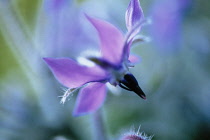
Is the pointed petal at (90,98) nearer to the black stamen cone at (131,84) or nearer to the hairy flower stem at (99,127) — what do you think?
the black stamen cone at (131,84)

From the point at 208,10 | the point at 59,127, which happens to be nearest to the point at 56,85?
the point at 59,127

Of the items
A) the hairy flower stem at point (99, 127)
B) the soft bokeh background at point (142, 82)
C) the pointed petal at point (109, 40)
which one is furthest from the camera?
the soft bokeh background at point (142, 82)

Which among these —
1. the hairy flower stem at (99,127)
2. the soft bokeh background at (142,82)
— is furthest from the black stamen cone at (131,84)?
the soft bokeh background at (142,82)

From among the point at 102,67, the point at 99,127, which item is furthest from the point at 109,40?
the point at 99,127

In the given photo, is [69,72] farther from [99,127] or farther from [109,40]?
[99,127]

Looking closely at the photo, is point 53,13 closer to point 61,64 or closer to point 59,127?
point 59,127

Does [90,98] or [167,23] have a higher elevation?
[167,23]
